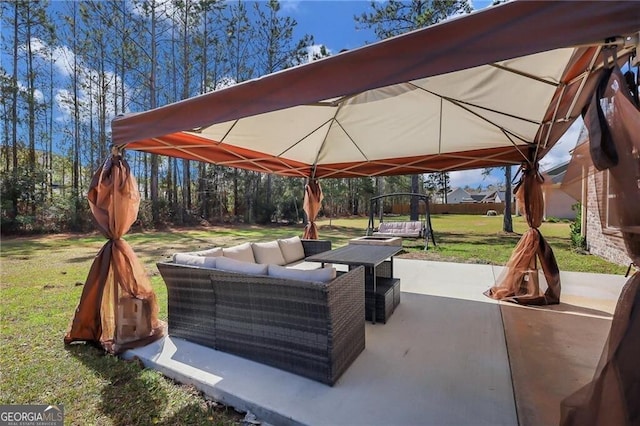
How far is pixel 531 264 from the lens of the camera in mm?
3932

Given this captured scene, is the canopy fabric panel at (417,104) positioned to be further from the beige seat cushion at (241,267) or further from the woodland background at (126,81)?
the woodland background at (126,81)

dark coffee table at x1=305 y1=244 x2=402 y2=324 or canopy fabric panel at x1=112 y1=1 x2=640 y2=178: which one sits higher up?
canopy fabric panel at x1=112 y1=1 x2=640 y2=178

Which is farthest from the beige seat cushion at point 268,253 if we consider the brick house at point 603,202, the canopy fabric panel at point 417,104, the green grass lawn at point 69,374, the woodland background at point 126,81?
the woodland background at point 126,81

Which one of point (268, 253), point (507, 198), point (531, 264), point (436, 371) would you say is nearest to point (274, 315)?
point (436, 371)

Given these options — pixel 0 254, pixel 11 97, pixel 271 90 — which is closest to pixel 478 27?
pixel 271 90

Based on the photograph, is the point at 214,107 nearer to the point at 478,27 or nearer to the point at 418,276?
the point at 478,27

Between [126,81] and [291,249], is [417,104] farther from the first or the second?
[126,81]

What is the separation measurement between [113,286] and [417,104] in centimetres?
366

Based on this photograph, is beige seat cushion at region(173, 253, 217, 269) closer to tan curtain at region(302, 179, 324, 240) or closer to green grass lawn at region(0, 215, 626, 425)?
green grass lawn at region(0, 215, 626, 425)

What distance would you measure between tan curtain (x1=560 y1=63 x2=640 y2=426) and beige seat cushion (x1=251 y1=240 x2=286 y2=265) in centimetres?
359

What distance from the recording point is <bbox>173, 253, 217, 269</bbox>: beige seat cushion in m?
2.69

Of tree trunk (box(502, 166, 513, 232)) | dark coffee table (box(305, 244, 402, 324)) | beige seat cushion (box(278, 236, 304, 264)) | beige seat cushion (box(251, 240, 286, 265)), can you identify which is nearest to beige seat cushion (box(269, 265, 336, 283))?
dark coffee table (box(305, 244, 402, 324))

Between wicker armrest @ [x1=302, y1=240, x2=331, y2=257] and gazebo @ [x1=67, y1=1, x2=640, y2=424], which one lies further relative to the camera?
wicker armrest @ [x1=302, y1=240, x2=331, y2=257]

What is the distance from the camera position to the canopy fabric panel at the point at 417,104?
4.03 ft
